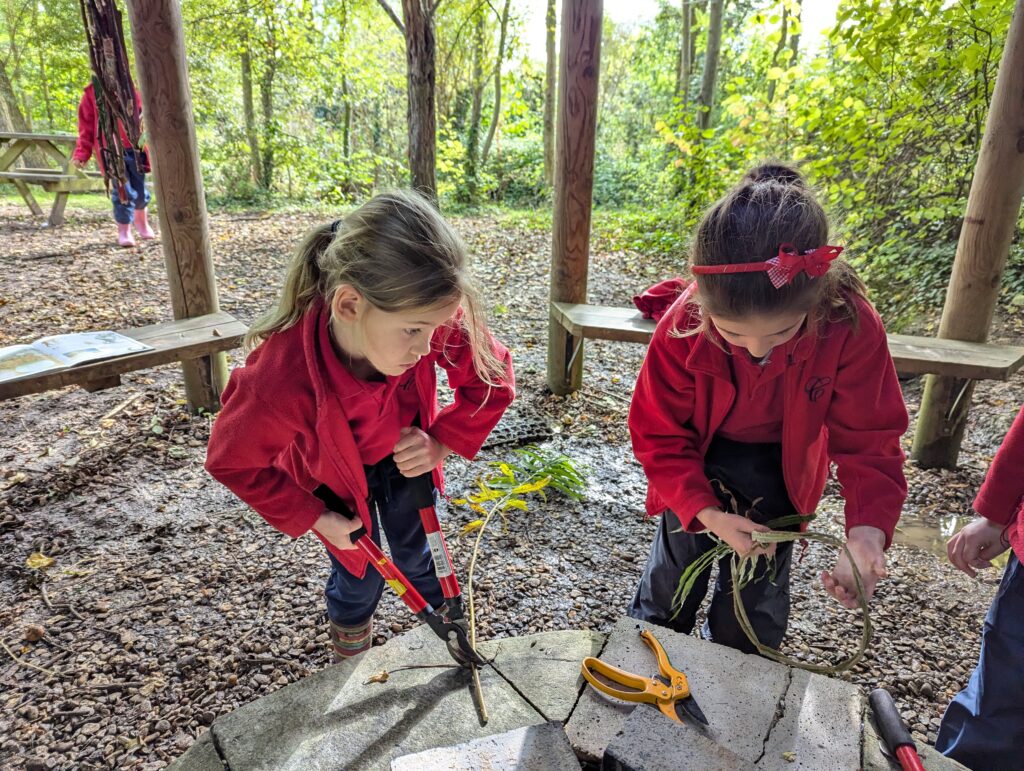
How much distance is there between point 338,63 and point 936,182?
34.7ft

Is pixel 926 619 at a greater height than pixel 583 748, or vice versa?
pixel 583 748

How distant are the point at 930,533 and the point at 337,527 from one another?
2779mm

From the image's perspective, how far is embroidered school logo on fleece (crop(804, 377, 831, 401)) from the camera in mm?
1480

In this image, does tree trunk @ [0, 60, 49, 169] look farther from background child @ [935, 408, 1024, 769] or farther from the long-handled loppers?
background child @ [935, 408, 1024, 769]

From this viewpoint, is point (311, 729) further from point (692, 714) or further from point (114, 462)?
point (114, 462)

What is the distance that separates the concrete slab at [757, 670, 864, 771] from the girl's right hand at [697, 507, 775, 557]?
1.00 ft

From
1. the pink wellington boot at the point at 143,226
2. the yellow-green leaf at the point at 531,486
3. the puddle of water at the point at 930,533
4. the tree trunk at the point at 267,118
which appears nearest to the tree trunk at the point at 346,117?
the tree trunk at the point at 267,118

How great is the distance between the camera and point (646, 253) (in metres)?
8.01

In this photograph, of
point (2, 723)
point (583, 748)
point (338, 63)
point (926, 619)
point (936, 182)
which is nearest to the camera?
point (583, 748)

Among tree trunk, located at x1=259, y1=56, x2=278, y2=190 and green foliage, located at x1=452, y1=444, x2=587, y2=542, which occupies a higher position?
tree trunk, located at x1=259, y1=56, x2=278, y2=190

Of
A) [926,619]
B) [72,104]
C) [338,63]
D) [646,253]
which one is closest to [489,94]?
[338,63]

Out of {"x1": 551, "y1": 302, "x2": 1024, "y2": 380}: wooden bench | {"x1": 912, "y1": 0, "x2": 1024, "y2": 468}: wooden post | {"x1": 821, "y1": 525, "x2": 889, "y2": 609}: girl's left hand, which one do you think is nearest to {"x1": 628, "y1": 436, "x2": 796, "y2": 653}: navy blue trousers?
{"x1": 821, "y1": 525, "x2": 889, "y2": 609}: girl's left hand

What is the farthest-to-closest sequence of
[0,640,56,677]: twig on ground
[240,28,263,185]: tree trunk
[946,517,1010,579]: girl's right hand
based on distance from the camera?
[240,28,263,185]: tree trunk, [0,640,56,677]: twig on ground, [946,517,1010,579]: girl's right hand

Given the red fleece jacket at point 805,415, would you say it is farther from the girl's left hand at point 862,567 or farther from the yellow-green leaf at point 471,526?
the yellow-green leaf at point 471,526
